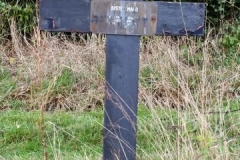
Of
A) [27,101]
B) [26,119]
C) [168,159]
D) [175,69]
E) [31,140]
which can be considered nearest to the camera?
[168,159]

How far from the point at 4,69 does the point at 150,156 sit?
3.28 m

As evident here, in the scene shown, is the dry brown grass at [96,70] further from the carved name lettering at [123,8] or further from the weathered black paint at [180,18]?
the carved name lettering at [123,8]

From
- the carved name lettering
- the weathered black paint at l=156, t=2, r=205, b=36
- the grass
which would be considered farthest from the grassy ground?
the carved name lettering

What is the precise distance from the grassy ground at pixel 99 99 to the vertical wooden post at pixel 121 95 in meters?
0.38

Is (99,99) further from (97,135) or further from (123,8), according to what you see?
(123,8)

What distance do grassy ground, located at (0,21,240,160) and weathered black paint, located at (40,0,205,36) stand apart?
47 cm

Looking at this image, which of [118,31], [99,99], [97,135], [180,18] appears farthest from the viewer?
[99,99]

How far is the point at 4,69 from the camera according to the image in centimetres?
651

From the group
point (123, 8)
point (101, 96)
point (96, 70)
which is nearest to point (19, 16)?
point (96, 70)

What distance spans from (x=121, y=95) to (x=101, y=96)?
2453mm

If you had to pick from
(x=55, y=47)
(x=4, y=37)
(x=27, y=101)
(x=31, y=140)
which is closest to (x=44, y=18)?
(x=31, y=140)

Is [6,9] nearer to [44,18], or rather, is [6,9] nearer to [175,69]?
[175,69]

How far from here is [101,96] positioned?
18.8 feet

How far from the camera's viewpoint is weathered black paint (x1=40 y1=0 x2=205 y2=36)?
3.32 meters
